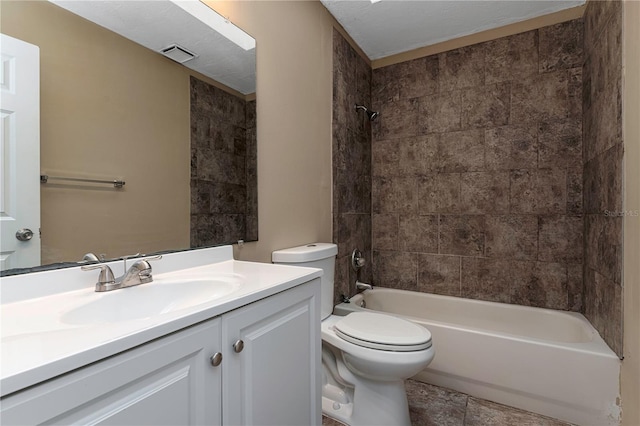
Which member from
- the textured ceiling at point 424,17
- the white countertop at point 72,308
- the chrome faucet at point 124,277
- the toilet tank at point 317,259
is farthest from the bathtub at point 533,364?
the textured ceiling at point 424,17

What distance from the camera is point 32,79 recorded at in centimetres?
82

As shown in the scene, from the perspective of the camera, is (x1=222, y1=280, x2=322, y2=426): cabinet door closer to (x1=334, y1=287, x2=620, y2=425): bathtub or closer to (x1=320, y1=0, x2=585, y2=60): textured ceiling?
(x1=334, y1=287, x2=620, y2=425): bathtub

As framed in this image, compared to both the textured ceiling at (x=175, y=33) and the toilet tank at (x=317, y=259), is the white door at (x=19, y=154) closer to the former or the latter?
the textured ceiling at (x=175, y=33)

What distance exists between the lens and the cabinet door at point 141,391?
453 millimetres

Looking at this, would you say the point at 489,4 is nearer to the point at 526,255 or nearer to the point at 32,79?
the point at 526,255

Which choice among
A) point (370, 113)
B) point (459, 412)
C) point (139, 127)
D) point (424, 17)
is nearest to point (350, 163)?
point (370, 113)

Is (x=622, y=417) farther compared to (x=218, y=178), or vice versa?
(x=622, y=417)

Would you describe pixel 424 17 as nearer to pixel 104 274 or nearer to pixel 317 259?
pixel 317 259

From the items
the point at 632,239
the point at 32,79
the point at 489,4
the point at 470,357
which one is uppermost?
the point at 489,4

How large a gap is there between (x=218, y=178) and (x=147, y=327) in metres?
0.86

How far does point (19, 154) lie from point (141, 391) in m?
0.68

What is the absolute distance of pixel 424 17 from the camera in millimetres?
2146

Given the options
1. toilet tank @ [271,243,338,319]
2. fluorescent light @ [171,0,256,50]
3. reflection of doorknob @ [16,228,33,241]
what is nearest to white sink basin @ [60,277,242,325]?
reflection of doorknob @ [16,228,33,241]

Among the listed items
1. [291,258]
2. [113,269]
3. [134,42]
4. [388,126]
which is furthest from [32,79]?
[388,126]
